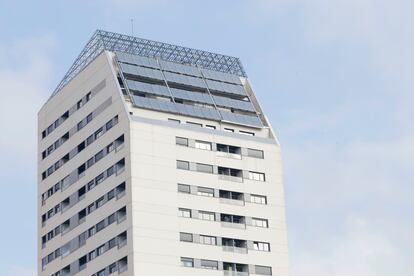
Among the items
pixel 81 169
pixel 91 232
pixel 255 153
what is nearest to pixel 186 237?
pixel 91 232

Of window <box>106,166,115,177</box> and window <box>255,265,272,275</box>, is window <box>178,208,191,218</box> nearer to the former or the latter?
window <box>106,166,115,177</box>

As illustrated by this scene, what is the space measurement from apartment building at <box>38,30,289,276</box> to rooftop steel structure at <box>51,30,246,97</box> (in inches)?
7.7

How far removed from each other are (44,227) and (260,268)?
3358cm

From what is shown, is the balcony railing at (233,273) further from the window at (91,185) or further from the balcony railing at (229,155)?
the window at (91,185)

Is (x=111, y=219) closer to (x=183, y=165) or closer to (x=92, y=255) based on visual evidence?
(x=92, y=255)

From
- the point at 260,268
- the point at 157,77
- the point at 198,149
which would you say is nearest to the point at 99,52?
the point at 157,77

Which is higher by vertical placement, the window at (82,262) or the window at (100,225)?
the window at (100,225)

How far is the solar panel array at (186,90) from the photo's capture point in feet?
518

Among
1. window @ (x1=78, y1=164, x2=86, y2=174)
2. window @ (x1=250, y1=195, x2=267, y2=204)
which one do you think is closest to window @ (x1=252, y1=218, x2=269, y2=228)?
window @ (x1=250, y1=195, x2=267, y2=204)

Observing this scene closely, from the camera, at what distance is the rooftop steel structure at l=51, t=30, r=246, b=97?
6398 inches

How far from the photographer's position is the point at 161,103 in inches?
6201

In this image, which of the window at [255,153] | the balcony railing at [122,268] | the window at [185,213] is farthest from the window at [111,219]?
the window at [255,153]

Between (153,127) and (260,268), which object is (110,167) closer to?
(153,127)

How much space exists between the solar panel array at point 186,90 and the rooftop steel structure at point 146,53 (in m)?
1.34
